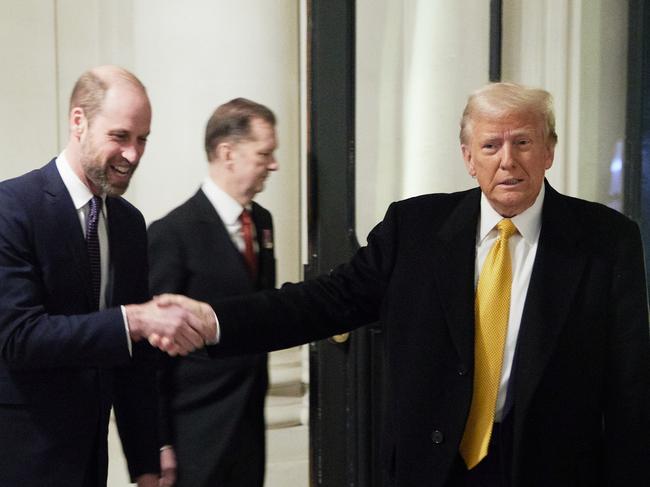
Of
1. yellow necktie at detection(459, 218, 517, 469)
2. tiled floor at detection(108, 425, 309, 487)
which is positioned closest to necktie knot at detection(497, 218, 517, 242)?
yellow necktie at detection(459, 218, 517, 469)

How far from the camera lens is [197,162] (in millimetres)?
3398

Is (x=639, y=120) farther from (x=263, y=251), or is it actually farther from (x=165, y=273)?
(x=165, y=273)

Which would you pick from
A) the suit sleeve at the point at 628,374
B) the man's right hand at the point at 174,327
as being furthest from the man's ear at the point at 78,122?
the suit sleeve at the point at 628,374

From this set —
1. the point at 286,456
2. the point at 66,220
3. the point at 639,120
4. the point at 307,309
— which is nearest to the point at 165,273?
the point at 307,309

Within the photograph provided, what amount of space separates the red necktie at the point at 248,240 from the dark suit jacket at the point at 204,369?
23 mm

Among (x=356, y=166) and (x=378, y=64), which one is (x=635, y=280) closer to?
(x=356, y=166)

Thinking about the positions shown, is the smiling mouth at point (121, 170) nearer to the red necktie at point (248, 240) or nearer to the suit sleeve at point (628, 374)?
the red necktie at point (248, 240)

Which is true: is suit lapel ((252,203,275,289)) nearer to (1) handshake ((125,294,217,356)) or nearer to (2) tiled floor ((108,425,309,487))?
(1) handshake ((125,294,217,356))

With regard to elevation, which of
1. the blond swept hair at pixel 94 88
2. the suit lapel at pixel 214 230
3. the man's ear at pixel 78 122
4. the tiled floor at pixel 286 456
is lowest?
the tiled floor at pixel 286 456

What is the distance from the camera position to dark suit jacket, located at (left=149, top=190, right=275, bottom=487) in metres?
2.79

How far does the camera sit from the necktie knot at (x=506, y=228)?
7.19 ft

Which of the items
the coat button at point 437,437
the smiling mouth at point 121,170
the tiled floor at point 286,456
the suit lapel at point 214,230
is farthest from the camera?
the tiled floor at point 286,456

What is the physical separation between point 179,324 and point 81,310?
10.9 inches

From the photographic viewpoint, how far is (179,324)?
7.80 ft
